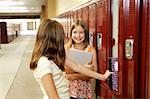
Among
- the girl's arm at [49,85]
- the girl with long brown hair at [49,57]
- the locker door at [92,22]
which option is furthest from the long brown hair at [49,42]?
the locker door at [92,22]

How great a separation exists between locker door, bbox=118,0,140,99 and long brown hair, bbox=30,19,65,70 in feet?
1.46

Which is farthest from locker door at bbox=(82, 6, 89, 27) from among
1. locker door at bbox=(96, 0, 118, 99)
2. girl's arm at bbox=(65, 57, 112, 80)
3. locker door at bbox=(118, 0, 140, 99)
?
locker door at bbox=(118, 0, 140, 99)

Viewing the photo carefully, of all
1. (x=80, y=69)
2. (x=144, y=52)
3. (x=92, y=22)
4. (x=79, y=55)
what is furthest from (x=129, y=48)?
(x=92, y=22)

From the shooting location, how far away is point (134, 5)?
72.0 inches

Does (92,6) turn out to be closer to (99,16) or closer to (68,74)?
(99,16)

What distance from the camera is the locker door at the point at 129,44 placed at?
1.81 m

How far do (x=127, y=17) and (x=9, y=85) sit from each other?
4.94 m

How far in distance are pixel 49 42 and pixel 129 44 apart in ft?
1.75

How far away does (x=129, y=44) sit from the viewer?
188 cm

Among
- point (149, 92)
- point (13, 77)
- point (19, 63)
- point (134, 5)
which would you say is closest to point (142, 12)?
point (134, 5)

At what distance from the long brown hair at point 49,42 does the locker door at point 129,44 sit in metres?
0.44

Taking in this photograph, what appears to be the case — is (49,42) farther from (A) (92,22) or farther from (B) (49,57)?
(A) (92,22)

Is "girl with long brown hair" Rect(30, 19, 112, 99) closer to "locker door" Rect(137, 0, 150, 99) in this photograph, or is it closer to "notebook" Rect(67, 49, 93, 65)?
"locker door" Rect(137, 0, 150, 99)

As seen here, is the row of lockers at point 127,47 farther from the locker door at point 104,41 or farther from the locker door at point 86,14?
the locker door at point 86,14
